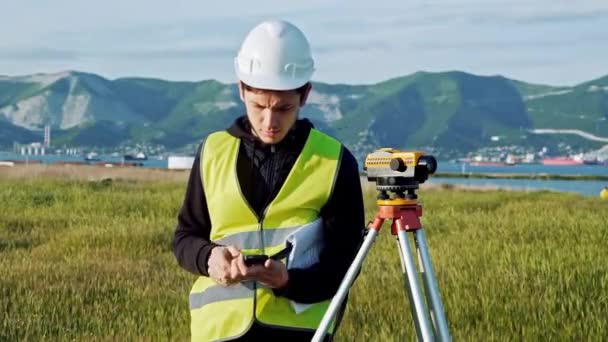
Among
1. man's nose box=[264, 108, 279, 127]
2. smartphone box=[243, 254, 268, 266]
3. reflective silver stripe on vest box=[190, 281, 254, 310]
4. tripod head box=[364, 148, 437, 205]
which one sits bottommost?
reflective silver stripe on vest box=[190, 281, 254, 310]

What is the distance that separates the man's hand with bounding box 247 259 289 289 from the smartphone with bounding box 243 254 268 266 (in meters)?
0.01

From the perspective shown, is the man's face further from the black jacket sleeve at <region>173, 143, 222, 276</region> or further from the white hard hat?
the black jacket sleeve at <region>173, 143, 222, 276</region>

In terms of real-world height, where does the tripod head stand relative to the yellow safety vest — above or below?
above

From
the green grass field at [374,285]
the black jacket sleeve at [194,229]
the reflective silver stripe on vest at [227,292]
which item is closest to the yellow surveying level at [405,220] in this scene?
the reflective silver stripe on vest at [227,292]

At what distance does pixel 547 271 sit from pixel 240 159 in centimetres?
468

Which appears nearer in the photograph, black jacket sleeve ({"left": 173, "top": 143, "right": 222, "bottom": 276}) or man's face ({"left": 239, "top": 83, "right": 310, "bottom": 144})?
man's face ({"left": 239, "top": 83, "right": 310, "bottom": 144})

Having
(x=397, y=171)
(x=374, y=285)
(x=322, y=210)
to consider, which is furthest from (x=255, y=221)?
(x=374, y=285)

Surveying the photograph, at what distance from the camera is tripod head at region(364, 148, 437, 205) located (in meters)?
2.83

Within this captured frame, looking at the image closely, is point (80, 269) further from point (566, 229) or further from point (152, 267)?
point (566, 229)

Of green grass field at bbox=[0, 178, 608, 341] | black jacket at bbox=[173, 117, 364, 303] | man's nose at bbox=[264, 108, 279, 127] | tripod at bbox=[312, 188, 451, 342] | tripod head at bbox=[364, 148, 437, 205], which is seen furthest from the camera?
green grass field at bbox=[0, 178, 608, 341]

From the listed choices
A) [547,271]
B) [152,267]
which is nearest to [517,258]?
[547,271]

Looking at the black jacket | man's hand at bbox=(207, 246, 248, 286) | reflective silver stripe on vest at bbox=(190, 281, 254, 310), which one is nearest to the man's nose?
the black jacket

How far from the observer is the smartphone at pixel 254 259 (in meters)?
2.93

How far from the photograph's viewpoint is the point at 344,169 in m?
3.25
